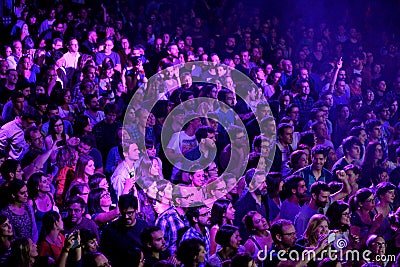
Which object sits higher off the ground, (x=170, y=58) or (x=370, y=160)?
(x=170, y=58)

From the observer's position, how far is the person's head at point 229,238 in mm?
6004

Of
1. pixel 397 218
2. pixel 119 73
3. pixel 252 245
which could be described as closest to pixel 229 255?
pixel 252 245

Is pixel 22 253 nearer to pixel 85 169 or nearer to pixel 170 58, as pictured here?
pixel 85 169

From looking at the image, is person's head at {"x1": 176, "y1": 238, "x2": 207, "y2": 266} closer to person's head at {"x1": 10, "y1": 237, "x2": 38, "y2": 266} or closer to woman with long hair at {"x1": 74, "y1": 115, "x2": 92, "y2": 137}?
person's head at {"x1": 10, "y1": 237, "x2": 38, "y2": 266}

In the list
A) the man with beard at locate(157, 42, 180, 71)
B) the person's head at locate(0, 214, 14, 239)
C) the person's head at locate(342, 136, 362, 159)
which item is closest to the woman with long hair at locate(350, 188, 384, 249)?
the person's head at locate(342, 136, 362, 159)

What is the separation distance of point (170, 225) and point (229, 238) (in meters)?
0.72

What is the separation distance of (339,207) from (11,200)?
2732 mm

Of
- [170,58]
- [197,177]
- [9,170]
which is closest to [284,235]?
[197,177]

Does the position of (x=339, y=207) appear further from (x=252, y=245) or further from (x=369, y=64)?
(x=369, y=64)

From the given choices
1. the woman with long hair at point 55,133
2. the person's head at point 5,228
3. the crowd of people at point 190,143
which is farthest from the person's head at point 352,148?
the person's head at point 5,228

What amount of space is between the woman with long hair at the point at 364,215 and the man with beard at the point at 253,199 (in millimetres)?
817

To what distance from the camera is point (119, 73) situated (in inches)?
443

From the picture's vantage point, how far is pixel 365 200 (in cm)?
676

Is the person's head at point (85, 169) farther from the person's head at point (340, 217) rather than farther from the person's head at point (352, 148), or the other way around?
the person's head at point (352, 148)
